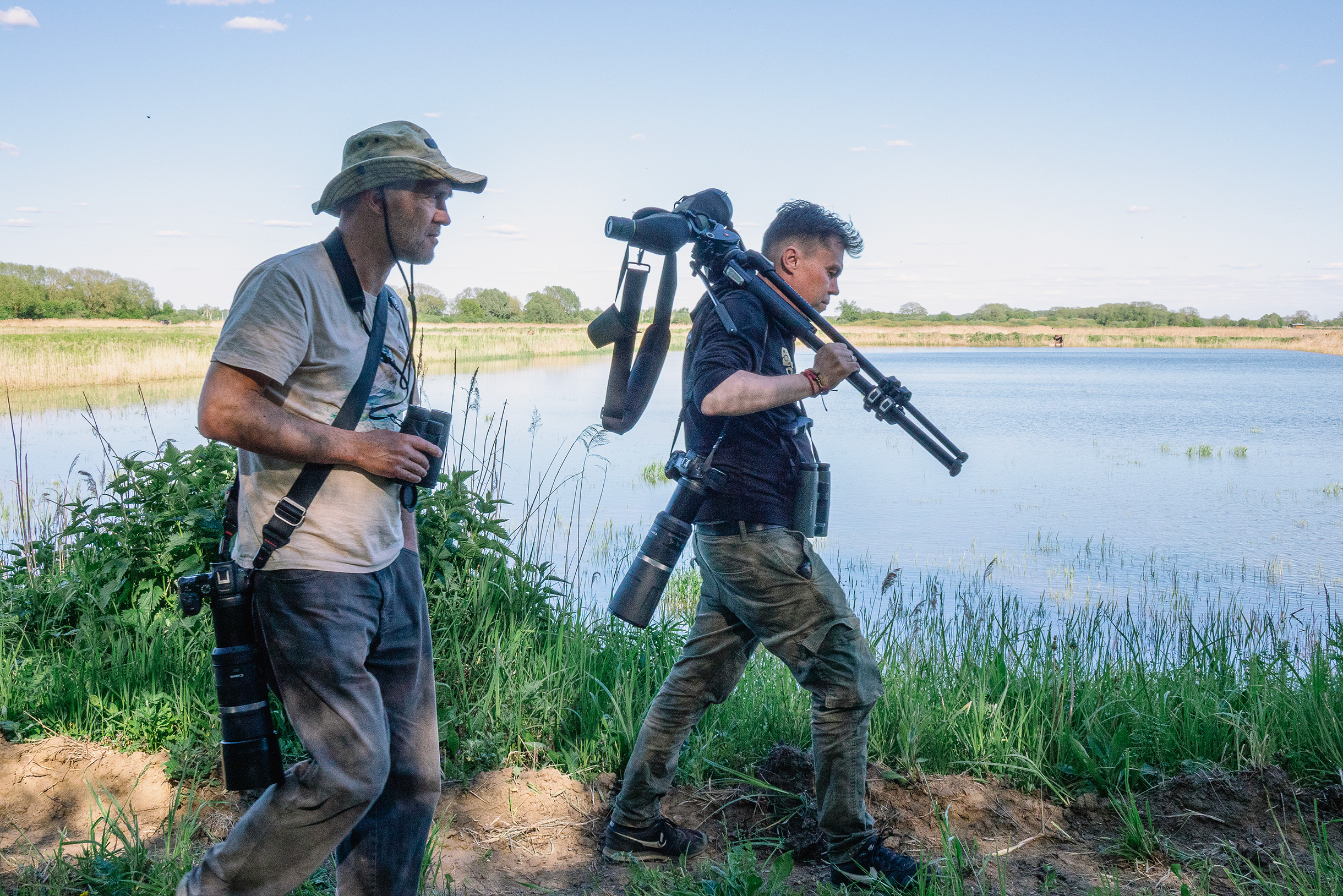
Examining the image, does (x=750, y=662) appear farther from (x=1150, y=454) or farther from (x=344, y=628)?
(x=1150, y=454)

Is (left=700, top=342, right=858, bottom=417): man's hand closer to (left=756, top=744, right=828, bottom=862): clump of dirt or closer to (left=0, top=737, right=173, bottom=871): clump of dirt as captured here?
(left=756, top=744, right=828, bottom=862): clump of dirt

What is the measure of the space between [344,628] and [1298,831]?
10.1 feet

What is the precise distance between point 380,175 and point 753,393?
1168 mm

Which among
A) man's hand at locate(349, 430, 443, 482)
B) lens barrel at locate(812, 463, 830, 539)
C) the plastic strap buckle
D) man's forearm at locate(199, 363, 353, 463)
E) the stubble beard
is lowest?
lens barrel at locate(812, 463, 830, 539)

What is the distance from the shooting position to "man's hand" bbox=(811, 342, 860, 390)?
2.89 metres

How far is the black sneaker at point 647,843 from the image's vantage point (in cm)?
315

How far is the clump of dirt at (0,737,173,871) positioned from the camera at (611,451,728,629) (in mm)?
1782

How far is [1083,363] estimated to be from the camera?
168 feet

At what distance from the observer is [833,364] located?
2.89m

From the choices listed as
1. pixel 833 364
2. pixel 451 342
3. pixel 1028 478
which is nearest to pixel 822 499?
pixel 833 364

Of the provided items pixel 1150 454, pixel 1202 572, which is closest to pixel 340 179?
pixel 1202 572

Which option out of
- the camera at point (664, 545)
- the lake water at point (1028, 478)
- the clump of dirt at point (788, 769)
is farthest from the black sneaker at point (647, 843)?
the lake water at point (1028, 478)

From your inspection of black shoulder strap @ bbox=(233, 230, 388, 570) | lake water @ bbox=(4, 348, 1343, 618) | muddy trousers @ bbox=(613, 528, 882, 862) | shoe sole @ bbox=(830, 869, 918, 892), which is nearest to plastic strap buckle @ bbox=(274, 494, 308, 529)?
black shoulder strap @ bbox=(233, 230, 388, 570)

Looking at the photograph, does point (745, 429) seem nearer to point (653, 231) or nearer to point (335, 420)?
point (653, 231)
